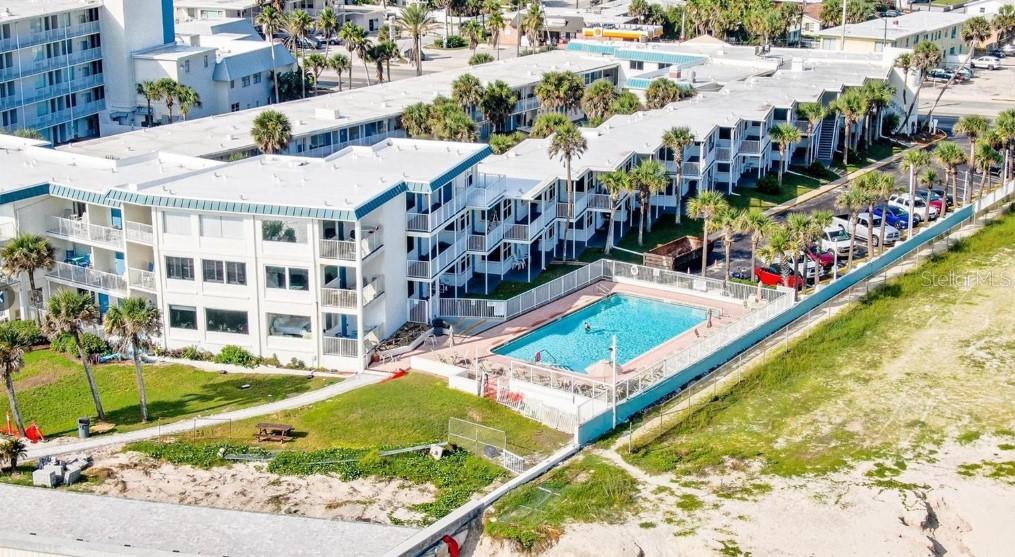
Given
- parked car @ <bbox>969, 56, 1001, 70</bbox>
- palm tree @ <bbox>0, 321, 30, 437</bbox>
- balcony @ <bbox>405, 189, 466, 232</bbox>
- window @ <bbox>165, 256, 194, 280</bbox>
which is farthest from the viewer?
parked car @ <bbox>969, 56, 1001, 70</bbox>

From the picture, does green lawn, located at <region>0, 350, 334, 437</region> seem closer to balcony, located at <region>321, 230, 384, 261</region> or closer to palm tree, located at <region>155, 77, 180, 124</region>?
balcony, located at <region>321, 230, 384, 261</region>

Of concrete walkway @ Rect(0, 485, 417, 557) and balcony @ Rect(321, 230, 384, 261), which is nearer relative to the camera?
concrete walkway @ Rect(0, 485, 417, 557)

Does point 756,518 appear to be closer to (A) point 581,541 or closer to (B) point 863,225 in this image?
(A) point 581,541

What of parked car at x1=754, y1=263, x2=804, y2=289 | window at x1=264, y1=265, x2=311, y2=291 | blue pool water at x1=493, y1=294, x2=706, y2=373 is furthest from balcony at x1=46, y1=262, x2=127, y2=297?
parked car at x1=754, y1=263, x2=804, y2=289

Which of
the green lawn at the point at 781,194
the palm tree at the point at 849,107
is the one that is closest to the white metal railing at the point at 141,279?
the green lawn at the point at 781,194

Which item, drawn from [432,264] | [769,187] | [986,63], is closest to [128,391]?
[432,264]
